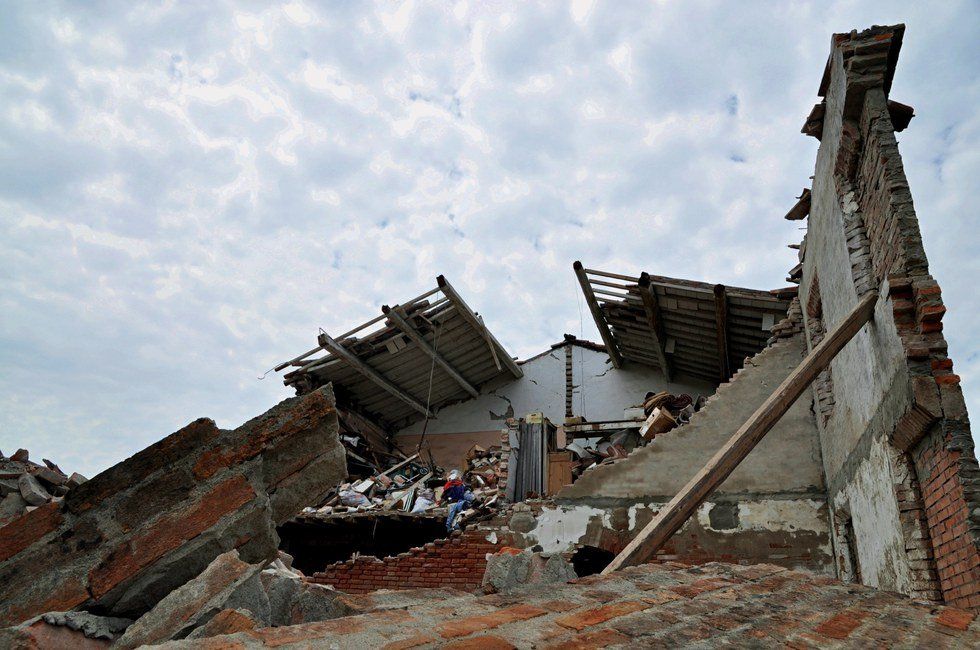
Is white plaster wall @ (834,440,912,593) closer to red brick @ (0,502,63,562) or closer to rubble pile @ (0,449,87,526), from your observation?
red brick @ (0,502,63,562)

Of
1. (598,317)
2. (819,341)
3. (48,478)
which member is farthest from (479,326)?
(48,478)

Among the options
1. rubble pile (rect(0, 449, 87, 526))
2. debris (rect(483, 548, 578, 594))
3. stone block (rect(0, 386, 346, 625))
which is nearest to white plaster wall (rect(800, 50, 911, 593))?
debris (rect(483, 548, 578, 594))

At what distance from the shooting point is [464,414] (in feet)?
57.7

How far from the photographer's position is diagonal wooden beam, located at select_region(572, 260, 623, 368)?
40.3ft

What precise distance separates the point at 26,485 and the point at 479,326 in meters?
9.62

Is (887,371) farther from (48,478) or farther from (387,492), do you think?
(387,492)

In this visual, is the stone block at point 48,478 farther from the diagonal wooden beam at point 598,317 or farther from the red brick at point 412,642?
the diagonal wooden beam at point 598,317

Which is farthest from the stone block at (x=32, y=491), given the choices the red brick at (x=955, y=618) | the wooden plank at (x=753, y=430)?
the red brick at (x=955, y=618)

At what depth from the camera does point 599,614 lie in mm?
2293

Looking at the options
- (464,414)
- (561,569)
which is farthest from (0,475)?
(464,414)

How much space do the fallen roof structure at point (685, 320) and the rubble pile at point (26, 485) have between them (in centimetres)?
870

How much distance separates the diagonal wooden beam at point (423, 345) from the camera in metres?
13.6

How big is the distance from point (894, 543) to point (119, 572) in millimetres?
5063

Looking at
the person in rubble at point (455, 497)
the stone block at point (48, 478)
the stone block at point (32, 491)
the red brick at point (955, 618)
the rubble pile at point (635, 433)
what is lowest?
the red brick at point (955, 618)
